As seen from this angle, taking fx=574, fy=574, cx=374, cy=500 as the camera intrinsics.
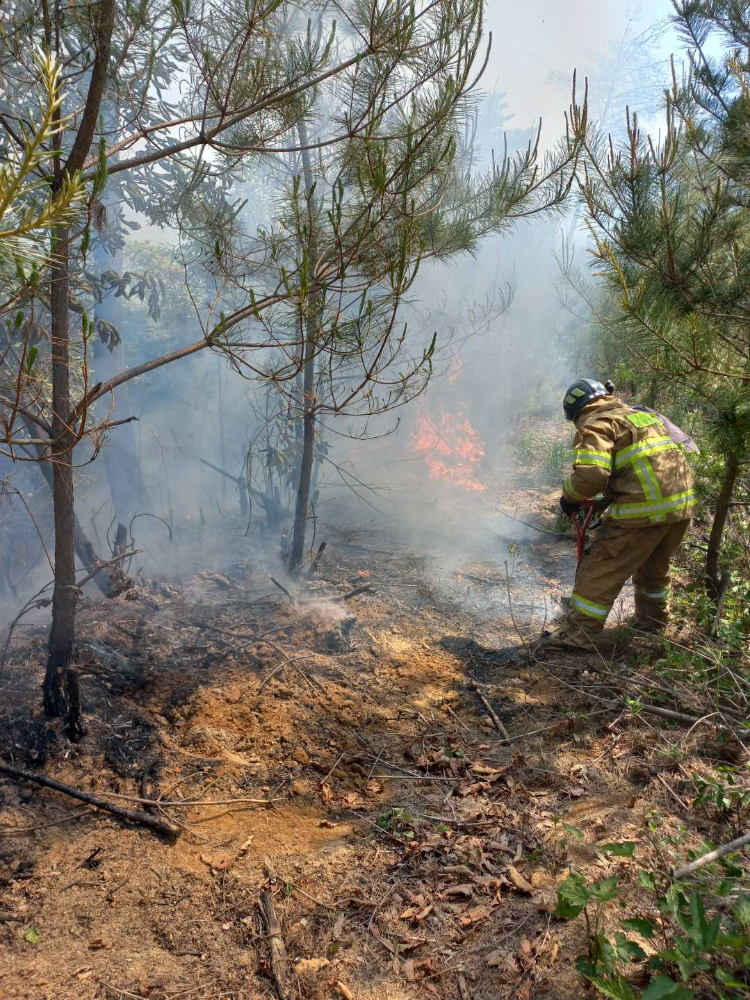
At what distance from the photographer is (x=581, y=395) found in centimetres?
462

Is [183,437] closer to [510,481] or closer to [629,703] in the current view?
[510,481]

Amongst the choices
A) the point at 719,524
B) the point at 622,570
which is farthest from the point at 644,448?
the point at 719,524

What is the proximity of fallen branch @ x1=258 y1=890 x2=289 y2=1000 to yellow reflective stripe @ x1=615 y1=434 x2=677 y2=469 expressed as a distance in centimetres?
350

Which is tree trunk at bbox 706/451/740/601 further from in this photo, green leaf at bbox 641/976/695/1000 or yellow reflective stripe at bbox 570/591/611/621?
green leaf at bbox 641/976/695/1000

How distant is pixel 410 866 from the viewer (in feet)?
8.31

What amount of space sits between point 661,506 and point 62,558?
12.7 ft

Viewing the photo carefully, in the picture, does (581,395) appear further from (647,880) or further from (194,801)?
(194,801)

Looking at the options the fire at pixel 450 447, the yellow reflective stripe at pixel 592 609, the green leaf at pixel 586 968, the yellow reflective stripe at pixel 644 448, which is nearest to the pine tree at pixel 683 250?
the yellow reflective stripe at pixel 644 448

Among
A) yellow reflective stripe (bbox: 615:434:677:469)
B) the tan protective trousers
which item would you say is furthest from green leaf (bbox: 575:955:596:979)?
yellow reflective stripe (bbox: 615:434:677:469)

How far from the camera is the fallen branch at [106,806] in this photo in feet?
9.09

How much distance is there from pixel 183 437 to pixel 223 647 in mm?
13261

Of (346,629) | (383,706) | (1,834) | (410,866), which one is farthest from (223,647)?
(410,866)

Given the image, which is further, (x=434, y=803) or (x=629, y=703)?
(x=629, y=703)

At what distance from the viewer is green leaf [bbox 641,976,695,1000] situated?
1.46m
